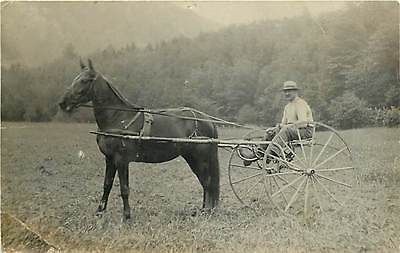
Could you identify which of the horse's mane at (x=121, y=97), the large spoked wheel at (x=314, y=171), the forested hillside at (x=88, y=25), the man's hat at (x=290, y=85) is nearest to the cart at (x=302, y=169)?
the large spoked wheel at (x=314, y=171)

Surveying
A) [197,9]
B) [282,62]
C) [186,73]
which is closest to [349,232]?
[282,62]

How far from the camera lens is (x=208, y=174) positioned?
3.04m

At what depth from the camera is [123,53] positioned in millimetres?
3025

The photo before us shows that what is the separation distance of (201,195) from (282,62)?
0.86m

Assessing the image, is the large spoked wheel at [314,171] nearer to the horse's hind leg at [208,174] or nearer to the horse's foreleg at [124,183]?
the horse's hind leg at [208,174]

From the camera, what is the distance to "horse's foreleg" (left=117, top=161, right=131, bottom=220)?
2.95 m

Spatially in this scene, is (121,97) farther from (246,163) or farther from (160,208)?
(246,163)

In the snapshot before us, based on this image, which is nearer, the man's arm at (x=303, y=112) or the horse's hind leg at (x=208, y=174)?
the man's arm at (x=303, y=112)

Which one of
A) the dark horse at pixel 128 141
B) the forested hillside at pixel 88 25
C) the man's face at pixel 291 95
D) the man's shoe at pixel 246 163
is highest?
the forested hillside at pixel 88 25

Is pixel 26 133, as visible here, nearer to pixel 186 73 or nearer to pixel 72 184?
pixel 72 184

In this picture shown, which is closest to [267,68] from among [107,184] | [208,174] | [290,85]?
[290,85]

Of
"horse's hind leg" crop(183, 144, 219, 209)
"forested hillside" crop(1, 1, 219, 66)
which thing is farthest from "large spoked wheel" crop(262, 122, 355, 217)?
"forested hillside" crop(1, 1, 219, 66)

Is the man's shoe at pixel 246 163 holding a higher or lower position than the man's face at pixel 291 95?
lower

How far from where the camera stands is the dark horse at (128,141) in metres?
2.92
